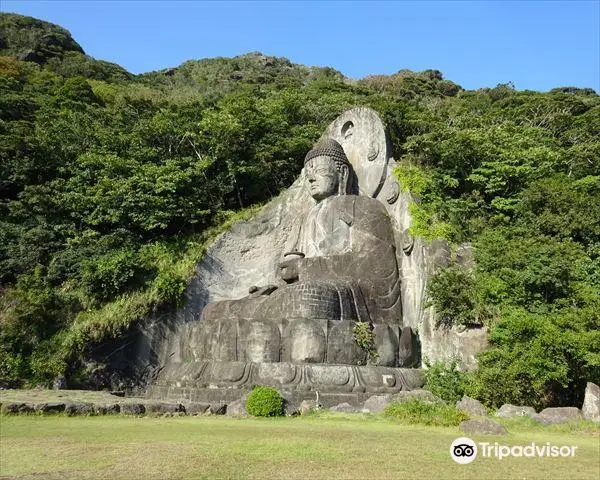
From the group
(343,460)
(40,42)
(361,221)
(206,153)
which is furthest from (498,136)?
(40,42)

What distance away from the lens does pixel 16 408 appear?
7137 mm

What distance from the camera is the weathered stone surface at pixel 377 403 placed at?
8258 mm

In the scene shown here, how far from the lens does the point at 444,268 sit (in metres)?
10.9

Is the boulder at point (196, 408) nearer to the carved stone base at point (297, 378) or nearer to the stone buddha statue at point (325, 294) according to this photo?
the carved stone base at point (297, 378)

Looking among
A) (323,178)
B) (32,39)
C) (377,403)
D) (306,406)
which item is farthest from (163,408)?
(32,39)

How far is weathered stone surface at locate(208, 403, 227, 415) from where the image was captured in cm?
837

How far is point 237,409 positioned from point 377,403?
Answer: 211cm

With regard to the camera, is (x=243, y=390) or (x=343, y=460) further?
(x=243, y=390)

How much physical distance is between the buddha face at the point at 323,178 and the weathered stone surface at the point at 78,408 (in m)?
8.15

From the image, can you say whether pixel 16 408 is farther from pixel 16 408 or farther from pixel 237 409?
pixel 237 409

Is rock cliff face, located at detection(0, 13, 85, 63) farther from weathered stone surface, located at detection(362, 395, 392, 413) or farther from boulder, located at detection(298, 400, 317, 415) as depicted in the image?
weathered stone surface, located at detection(362, 395, 392, 413)

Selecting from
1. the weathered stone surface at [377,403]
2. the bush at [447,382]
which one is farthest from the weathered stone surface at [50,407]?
the bush at [447,382]

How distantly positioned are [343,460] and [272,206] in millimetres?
11639

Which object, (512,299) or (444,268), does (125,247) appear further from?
(512,299)
